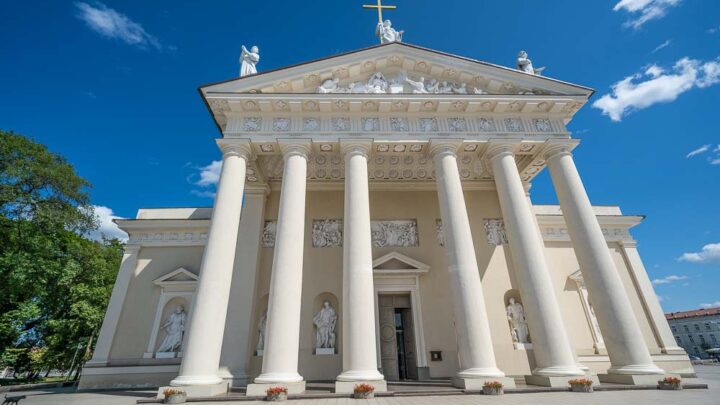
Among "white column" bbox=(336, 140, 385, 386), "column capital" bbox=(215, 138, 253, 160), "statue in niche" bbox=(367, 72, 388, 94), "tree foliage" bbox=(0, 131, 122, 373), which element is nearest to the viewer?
"white column" bbox=(336, 140, 385, 386)

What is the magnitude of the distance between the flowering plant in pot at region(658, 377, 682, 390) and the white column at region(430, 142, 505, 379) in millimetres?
3997

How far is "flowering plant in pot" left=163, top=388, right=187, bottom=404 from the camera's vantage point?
7430 millimetres

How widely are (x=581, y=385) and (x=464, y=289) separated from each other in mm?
3435

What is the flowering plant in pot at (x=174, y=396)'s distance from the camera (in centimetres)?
743

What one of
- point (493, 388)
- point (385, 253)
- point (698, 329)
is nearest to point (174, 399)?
point (493, 388)

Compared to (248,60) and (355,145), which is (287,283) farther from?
(248,60)

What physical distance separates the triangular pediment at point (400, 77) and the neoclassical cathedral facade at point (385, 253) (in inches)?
2.5

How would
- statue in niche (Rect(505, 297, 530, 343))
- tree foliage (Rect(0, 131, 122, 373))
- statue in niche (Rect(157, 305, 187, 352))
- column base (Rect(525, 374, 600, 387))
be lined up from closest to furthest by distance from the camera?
column base (Rect(525, 374, 600, 387))
statue in niche (Rect(505, 297, 530, 343))
statue in niche (Rect(157, 305, 187, 352))
tree foliage (Rect(0, 131, 122, 373))

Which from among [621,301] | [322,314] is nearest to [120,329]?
[322,314]

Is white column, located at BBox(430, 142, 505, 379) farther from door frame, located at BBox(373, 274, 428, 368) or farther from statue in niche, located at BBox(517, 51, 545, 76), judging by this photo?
statue in niche, located at BBox(517, 51, 545, 76)

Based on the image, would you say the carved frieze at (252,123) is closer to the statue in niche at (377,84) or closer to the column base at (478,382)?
the statue in niche at (377,84)

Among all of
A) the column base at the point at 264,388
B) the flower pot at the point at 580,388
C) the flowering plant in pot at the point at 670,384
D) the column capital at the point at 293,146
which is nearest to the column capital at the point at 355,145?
the column capital at the point at 293,146

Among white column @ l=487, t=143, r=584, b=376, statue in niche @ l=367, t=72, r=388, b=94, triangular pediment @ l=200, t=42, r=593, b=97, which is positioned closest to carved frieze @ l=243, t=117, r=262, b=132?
triangular pediment @ l=200, t=42, r=593, b=97

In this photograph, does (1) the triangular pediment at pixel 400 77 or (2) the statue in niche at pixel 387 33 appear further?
(2) the statue in niche at pixel 387 33
